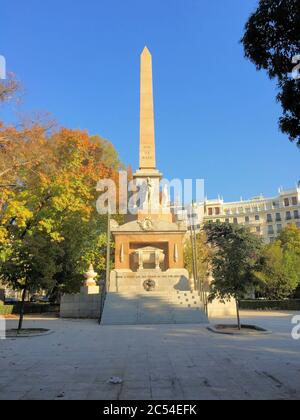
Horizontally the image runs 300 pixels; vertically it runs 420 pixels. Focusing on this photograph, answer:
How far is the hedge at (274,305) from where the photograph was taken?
124ft

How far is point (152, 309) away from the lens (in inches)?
823

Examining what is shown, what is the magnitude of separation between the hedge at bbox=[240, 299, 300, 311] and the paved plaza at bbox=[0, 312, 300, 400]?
2732cm

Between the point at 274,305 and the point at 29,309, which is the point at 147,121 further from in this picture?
the point at 274,305

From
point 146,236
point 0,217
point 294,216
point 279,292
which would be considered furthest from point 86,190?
point 294,216

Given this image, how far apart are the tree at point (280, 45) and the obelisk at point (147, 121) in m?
25.5

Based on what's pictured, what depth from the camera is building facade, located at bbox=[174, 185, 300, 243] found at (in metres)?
90.3

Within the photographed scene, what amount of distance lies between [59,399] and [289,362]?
537 cm

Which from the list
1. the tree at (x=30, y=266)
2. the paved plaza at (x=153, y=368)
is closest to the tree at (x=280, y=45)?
the paved plaza at (x=153, y=368)

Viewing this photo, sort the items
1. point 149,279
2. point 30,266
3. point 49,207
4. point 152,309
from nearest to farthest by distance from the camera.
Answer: point 30,266
point 152,309
point 149,279
point 49,207

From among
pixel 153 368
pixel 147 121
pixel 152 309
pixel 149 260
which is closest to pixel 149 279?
pixel 149 260

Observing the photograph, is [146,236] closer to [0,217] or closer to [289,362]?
[0,217]

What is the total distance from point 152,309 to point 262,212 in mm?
79889

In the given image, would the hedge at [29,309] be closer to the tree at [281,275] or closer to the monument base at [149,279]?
the monument base at [149,279]
